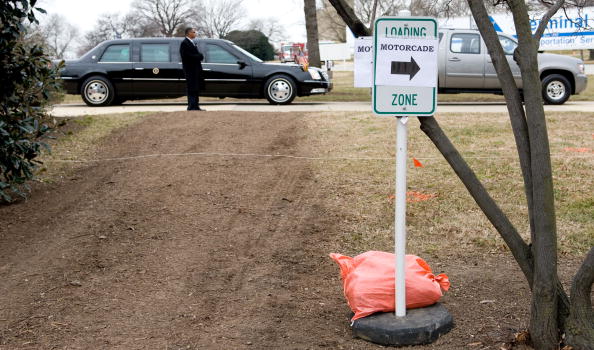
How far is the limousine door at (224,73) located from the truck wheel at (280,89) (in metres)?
0.46

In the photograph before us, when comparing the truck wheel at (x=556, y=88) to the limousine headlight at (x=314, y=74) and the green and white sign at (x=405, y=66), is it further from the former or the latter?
the green and white sign at (x=405, y=66)

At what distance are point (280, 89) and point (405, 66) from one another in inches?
483

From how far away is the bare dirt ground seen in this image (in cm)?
427

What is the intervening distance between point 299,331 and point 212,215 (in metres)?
2.60

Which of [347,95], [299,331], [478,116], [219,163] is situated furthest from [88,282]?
[347,95]

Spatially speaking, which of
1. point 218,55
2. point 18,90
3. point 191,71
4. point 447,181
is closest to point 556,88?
point 218,55

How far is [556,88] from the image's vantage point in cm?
1642

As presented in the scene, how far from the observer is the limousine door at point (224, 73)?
624 inches

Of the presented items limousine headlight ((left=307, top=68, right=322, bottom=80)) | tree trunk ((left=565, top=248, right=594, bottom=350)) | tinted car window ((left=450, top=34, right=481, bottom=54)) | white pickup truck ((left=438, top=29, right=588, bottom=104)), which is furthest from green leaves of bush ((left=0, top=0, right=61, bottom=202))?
tinted car window ((left=450, top=34, right=481, bottom=54))

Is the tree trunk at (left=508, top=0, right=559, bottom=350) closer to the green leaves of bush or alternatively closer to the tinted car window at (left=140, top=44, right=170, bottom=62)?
the green leaves of bush

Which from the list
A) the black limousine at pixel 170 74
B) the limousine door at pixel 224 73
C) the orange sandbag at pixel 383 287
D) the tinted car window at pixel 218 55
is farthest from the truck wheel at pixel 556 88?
the orange sandbag at pixel 383 287

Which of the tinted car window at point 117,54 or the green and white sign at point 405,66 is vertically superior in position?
the tinted car window at point 117,54

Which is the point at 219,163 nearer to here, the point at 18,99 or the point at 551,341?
the point at 18,99

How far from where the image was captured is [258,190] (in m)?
7.52
